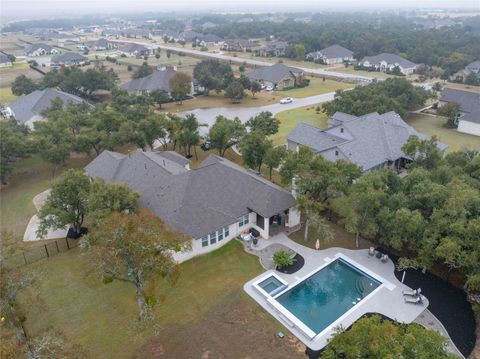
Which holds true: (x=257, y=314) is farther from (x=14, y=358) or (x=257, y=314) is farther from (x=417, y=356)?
(x=14, y=358)

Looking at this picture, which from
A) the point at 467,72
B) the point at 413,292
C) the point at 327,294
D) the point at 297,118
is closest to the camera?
the point at 413,292

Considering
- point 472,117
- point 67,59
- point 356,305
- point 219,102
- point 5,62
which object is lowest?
point 356,305

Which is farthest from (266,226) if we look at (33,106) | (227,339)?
(33,106)

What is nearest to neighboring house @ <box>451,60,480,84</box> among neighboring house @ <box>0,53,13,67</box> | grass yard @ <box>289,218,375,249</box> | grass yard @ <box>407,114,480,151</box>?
grass yard @ <box>407,114,480,151</box>

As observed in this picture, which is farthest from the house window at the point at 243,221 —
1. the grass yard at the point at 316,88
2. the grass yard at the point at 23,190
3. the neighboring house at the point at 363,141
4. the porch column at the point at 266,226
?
the grass yard at the point at 316,88

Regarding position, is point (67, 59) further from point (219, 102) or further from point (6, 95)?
point (219, 102)

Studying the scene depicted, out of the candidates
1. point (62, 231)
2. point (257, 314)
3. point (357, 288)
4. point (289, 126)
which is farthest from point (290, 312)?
point (289, 126)
